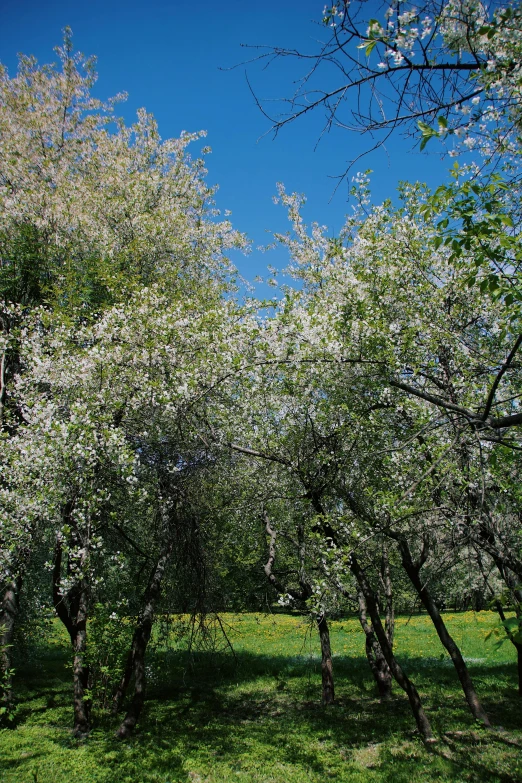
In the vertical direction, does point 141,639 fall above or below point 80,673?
above

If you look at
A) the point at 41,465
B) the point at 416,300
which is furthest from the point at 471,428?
the point at 41,465

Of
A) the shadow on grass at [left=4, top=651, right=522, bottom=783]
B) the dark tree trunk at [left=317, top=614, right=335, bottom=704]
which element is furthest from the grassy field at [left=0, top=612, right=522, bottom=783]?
the dark tree trunk at [left=317, top=614, right=335, bottom=704]

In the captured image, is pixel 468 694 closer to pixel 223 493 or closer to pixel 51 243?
pixel 223 493

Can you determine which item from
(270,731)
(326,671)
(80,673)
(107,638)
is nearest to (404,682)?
(270,731)

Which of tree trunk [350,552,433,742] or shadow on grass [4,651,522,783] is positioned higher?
tree trunk [350,552,433,742]

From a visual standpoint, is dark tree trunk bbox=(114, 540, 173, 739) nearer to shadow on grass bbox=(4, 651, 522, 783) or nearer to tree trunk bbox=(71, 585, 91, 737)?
shadow on grass bbox=(4, 651, 522, 783)

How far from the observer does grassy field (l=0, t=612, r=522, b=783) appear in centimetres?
750

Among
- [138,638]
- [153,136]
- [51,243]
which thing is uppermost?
Result: [153,136]

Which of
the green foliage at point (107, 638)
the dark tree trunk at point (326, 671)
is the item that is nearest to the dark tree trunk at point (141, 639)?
the green foliage at point (107, 638)

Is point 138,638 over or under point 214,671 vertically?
over

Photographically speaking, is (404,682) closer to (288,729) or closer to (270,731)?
(288,729)

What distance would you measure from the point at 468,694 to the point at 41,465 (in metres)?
9.39

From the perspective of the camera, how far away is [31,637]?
43.1 ft

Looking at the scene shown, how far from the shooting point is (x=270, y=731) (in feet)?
33.7
